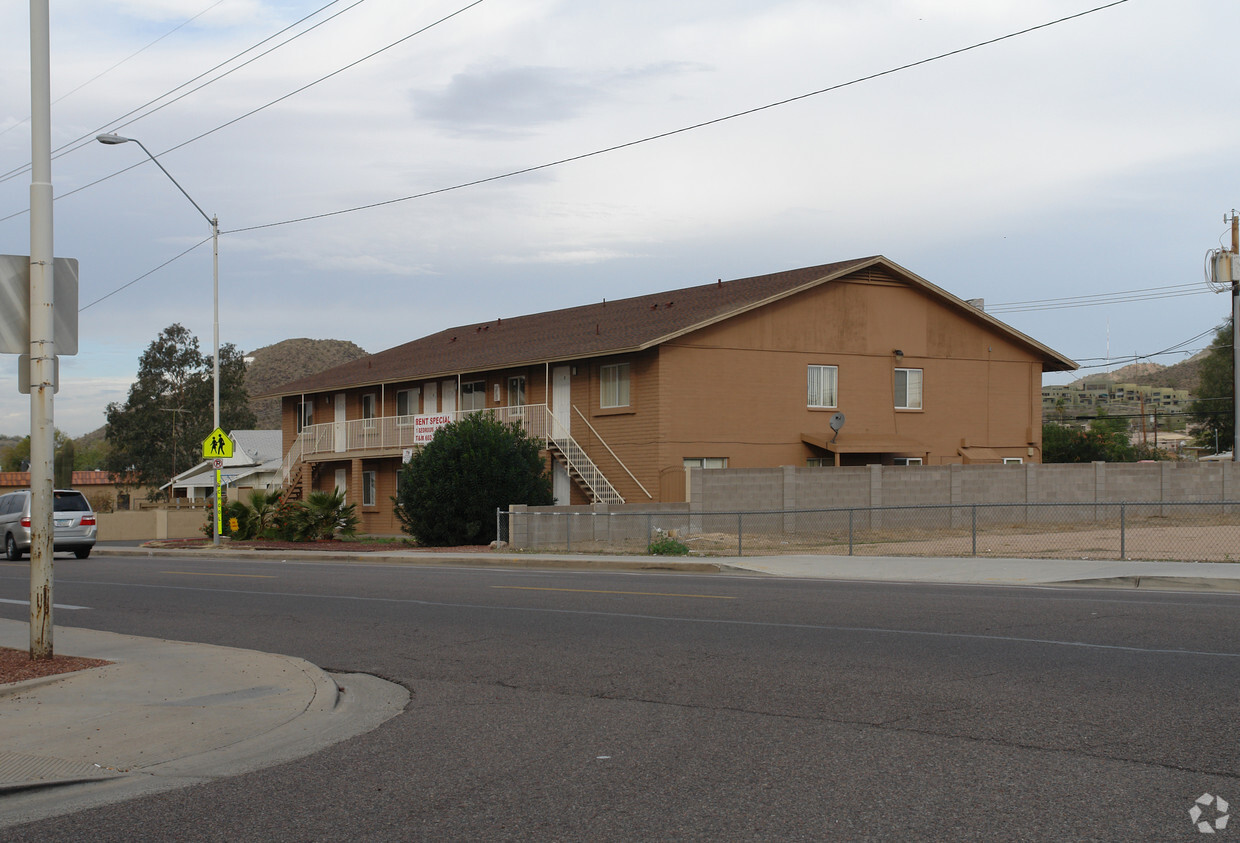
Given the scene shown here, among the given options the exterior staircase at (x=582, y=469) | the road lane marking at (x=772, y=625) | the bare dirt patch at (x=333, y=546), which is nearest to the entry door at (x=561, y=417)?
the exterior staircase at (x=582, y=469)

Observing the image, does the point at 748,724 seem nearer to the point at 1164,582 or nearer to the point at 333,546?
the point at 1164,582

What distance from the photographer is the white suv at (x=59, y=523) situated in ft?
96.9

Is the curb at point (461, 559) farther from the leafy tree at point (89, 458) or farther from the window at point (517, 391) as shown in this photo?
the leafy tree at point (89, 458)

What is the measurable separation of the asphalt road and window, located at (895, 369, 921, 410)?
23.3 metres

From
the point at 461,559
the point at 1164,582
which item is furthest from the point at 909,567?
the point at 461,559

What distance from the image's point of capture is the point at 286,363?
147500 millimetres

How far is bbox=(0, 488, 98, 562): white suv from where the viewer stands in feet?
96.9

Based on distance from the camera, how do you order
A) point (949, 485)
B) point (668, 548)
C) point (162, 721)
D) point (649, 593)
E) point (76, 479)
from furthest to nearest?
point (76, 479) < point (949, 485) < point (668, 548) < point (649, 593) < point (162, 721)

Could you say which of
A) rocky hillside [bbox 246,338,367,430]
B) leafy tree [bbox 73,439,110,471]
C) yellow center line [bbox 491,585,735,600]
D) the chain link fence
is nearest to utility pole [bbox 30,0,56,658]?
yellow center line [bbox 491,585,735,600]

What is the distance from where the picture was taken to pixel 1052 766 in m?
6.84

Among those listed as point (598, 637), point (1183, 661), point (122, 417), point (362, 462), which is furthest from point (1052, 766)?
point (122, 417)

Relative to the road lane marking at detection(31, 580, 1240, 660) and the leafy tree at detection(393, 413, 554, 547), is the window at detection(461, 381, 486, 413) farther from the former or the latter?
the road lane marking at detection(31, 580, 1240, 660)

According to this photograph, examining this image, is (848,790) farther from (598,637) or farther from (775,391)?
(775,391)

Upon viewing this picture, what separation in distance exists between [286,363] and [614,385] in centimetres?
11899
